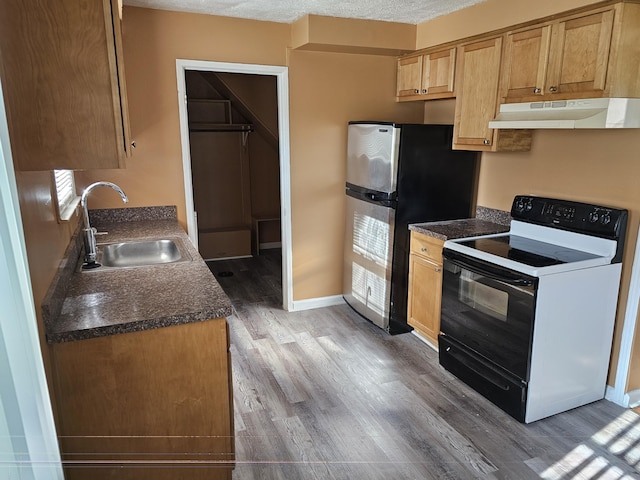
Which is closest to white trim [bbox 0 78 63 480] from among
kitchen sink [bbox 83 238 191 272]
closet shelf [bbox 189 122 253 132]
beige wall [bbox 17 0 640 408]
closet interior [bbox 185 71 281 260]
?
beige wall [bbox 17 0 640 408]

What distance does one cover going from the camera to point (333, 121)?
386 cm

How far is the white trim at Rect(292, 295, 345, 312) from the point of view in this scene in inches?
161

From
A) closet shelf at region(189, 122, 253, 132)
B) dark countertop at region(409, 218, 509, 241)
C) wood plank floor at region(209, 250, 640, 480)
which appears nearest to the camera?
wood plank floor at region(209, 250, 640, 480)

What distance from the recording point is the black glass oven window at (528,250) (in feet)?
8.18

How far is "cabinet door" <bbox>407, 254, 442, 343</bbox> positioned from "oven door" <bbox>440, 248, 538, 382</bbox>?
174 millimetres

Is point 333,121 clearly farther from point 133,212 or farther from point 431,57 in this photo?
point 133,212

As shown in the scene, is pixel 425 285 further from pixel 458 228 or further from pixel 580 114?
pixel 580 114

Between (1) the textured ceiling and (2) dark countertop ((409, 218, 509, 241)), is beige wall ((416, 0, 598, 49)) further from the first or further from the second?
(2) dark countertop ((409, 218, 509, 241))

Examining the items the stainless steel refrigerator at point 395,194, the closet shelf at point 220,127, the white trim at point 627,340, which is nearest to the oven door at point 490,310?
the stainless steel refrigerator at point 395,194

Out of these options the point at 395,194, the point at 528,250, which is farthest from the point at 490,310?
the point at 395,194

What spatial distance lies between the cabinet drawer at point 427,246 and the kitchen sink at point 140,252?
1667mm

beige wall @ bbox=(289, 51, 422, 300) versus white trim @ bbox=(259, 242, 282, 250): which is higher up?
beige wall @ bbox=(289, 51, 422, 300)

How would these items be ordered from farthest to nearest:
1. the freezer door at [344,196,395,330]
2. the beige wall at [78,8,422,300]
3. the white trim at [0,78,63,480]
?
1. the freezer door at [344,196,395,330]
2. the beige wall at [78,8,422,300]
3. the white trim at [0,78,63,480]

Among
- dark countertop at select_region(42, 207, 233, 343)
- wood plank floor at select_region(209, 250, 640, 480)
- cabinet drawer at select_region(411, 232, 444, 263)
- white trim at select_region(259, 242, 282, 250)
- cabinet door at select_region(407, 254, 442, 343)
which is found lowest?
wood plank floor at select_region(209, 250, 640, 480)
